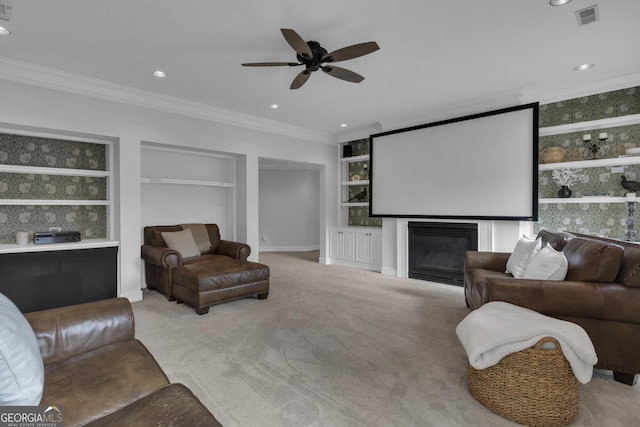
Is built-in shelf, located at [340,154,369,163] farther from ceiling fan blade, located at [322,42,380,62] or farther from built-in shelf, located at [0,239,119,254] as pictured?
built-in shelf, located at [0,239,119,254]

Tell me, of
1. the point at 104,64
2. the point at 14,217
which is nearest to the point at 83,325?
the point at 104,64

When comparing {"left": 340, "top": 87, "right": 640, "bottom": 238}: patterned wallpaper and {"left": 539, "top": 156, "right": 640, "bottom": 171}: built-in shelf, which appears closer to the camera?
{"left": 539, "top": 156, "right": 640, "bottom": 171}: built-in shelf

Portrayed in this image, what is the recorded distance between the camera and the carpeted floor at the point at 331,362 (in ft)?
6.10

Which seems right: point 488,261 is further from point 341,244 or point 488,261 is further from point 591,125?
point 341,244

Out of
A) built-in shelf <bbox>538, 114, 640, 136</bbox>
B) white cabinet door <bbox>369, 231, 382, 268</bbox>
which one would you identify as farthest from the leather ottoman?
built-in shelf <bbox>538, 114, 640, 136</bbox>

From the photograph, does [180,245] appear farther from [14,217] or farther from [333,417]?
[333,417]

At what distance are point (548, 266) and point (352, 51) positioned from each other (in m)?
2.34

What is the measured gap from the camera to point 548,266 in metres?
2.58

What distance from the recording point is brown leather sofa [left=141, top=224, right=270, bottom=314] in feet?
11.9

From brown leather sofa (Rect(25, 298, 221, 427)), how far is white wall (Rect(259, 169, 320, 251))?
7.22m

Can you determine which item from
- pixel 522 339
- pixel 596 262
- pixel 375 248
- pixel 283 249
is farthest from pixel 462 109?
pixel 283 249

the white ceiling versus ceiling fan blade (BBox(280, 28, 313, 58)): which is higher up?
the white ceiling

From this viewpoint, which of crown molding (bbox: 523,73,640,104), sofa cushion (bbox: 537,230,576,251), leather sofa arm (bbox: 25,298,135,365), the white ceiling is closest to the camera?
leather sofa arm (bbox: 25,298,135,365)

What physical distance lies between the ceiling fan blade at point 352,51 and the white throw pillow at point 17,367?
2561 mm
